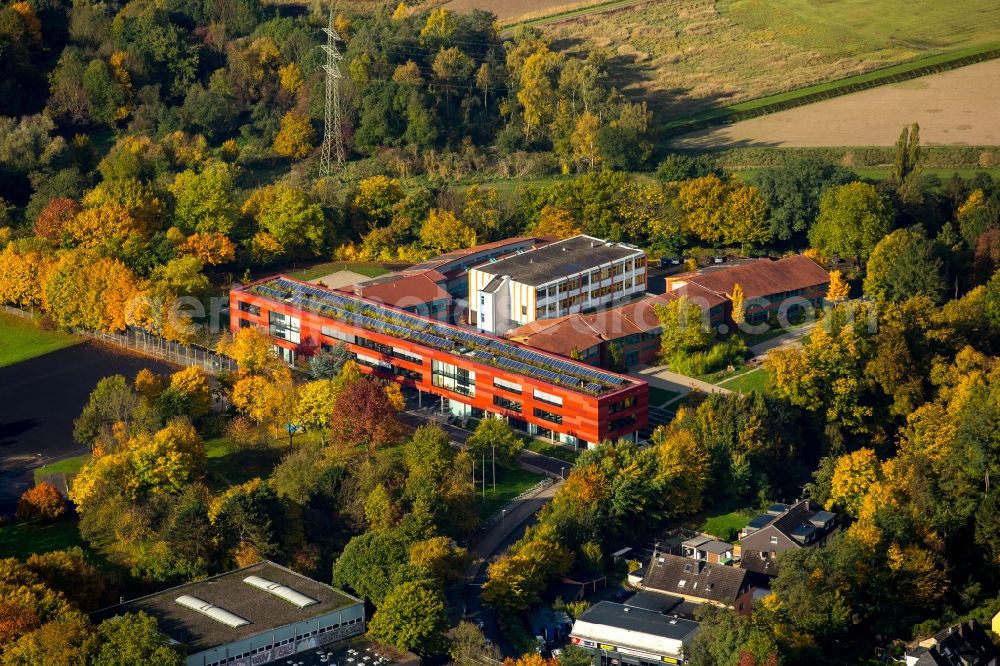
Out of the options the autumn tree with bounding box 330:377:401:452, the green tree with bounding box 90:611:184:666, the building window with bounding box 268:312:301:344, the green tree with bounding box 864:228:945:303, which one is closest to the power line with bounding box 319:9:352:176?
the building window with bounding box 268:312:301:344

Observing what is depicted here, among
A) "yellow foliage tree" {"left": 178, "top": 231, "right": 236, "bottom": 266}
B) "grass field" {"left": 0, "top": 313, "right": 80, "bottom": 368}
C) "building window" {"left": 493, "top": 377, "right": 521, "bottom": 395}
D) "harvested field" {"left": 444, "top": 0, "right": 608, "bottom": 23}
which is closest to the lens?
"building window" {"left": 493, "top": 377, "right": 521, "bottom": 395}

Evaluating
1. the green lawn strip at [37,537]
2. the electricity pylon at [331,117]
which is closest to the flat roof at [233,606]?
the green lawn strip at [37,537]

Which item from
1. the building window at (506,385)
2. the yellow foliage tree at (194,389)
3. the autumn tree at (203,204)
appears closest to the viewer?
the yellow foliage tree at (194,389)

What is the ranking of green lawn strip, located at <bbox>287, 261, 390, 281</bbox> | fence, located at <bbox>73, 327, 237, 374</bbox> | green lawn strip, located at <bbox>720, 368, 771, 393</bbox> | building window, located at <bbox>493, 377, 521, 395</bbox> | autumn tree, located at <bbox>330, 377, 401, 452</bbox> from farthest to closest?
green lawn strip, located at <bbox>287, 261, 390, 281</bbox>
fence, located at <bbox>73, 327, 237, 374</bbox>
green lawn strip, located at <bbox>720, 368, 771, 393</bbox>
building window, located at <bbox>493, 377, 521, 395</bbox>
autumn tree, located at <bbox>330, 377, 401, 452</bbox>

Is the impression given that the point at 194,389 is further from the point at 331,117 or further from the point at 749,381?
the point at 331,117

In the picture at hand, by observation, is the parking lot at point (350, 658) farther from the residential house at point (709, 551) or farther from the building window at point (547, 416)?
the building window at point (547, 416)

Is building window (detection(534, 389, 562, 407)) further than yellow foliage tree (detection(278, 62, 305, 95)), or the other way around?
yellow foliage tree (detection(278, 62, 305, 95))

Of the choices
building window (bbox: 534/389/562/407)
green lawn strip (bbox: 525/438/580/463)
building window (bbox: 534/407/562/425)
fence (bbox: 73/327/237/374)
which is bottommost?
green lawn strip (bbox: 525/438/580/463)

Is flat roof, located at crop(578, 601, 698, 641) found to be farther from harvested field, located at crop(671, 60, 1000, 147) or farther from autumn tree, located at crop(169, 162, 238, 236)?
harvested field, located at crop(671, 60, 1000, 147)
